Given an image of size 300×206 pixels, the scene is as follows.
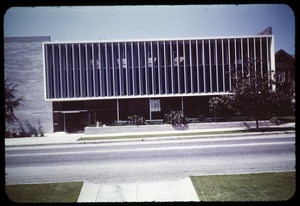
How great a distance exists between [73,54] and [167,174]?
71.1 feet

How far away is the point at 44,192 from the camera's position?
752 cm

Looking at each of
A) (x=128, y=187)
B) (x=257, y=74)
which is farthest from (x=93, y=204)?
(x=257, y=74)

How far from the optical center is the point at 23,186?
820 cm

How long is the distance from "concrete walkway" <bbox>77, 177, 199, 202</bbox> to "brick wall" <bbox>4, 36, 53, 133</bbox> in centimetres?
2124

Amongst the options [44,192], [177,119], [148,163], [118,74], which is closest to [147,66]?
[118,74]

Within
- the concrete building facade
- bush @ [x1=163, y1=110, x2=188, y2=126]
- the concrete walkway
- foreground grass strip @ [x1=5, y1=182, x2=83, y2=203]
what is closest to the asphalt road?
the concrete walkway

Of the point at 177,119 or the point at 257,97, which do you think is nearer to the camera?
the point at 257,97

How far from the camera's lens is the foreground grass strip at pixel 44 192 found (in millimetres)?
7020

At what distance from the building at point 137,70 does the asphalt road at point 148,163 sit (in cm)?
1415

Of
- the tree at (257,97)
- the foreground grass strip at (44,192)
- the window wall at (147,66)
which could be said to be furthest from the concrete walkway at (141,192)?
the window wall at (147,66)

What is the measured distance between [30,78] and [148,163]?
69.2 ft

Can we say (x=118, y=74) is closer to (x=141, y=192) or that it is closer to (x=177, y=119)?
(x=177, y=119)

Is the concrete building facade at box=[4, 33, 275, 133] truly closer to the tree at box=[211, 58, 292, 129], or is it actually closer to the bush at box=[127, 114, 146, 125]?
the bush at box=[127, 114, 146, 125]
